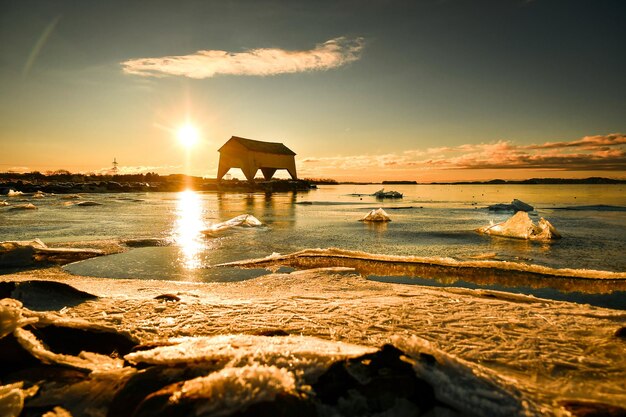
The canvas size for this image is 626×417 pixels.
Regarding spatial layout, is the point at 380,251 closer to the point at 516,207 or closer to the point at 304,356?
the point at 304,356

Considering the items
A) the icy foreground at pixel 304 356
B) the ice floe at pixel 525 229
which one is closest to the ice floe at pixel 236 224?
the icy foreground at pixel 304 356

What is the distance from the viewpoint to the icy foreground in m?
1.49

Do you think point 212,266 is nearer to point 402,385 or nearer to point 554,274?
point 402,385

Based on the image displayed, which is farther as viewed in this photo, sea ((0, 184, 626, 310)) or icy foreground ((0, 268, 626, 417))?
sea ((0, 184, 626, 310))

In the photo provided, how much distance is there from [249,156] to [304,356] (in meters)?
40.9

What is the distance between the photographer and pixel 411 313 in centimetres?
302

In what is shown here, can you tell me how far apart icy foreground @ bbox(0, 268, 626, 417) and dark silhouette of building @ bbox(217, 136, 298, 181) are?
39080mm

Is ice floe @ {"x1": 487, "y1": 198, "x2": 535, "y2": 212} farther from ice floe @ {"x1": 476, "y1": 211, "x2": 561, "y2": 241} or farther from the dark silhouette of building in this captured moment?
the dark silhouette of building

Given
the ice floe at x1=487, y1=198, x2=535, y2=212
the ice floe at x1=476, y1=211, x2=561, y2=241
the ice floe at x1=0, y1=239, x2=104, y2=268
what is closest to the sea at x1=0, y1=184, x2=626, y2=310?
the ice floe at x1=476, y1=211, x2=561, y2=241

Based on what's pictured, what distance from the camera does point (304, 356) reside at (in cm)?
178

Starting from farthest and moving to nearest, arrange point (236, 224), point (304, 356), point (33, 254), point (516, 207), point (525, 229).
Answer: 1. point (516, 207)
2. point (236, 224)
3. point (525, 229)
4. point (33, 254)
5. point (304, 356)

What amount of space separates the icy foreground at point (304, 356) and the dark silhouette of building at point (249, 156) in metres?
39.1

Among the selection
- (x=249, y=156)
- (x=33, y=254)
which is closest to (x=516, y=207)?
(x=33, y=254)

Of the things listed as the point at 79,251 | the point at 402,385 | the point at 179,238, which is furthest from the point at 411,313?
the point at 179,238
